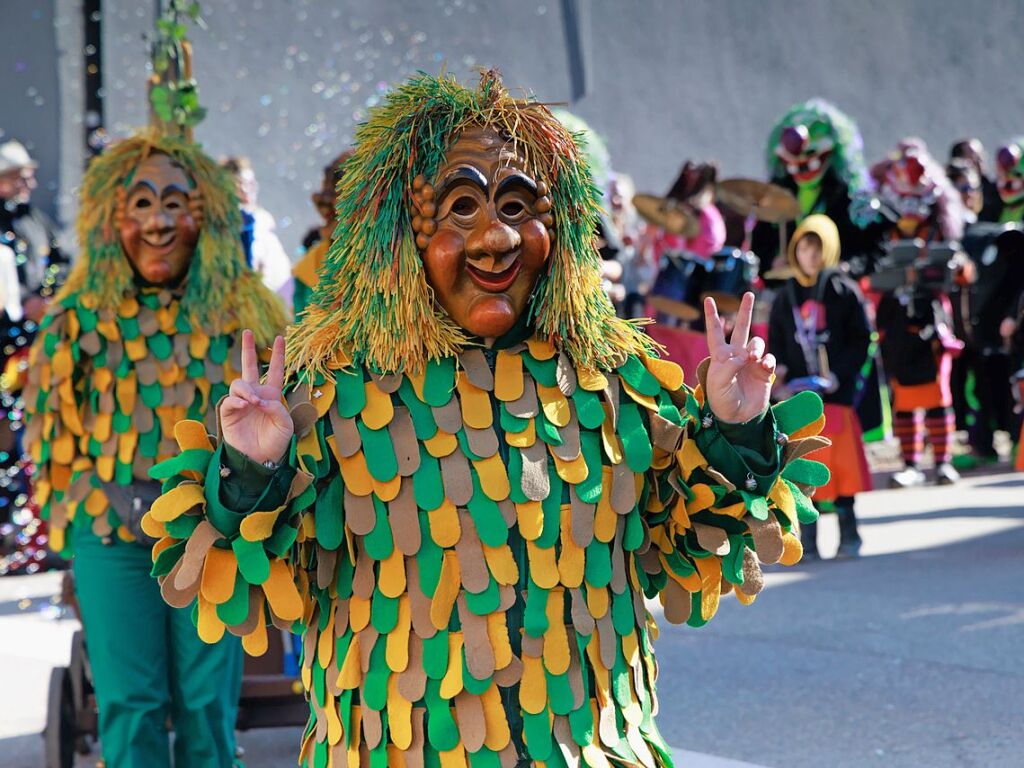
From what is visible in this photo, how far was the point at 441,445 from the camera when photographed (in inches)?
100

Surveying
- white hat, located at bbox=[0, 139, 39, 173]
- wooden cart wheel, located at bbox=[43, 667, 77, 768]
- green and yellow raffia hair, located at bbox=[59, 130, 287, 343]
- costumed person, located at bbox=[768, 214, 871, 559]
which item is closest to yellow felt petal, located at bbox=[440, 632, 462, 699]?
green and yellow raffia hair, located at bbox=[59, 130, 287, 343]

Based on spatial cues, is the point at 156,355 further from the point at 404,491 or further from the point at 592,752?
the point at 592,752

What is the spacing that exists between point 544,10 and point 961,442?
5.70 metres

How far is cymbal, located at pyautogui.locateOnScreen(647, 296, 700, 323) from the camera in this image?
26.9 feet

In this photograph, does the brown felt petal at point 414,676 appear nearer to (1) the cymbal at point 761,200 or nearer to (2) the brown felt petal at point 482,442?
(2) the brown felt petal at point 482,442

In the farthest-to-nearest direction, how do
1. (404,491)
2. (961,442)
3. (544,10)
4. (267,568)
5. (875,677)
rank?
(544,10) < (961,442) < (875,677) < (404,491) < (267,568)

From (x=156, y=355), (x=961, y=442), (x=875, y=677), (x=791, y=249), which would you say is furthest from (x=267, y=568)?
(x=961, y=442)

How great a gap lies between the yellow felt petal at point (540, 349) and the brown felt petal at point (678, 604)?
465mm

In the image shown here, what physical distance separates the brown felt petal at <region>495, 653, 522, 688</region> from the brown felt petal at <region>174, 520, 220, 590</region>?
502 mm

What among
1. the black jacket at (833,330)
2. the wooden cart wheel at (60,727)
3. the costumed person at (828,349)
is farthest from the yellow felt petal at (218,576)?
the black jacket at (833,330)

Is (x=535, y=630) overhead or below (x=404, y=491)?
below

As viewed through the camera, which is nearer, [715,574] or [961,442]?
[715,574]

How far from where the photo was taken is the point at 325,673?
2.57m

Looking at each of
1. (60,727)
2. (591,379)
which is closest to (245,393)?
(591,379)
